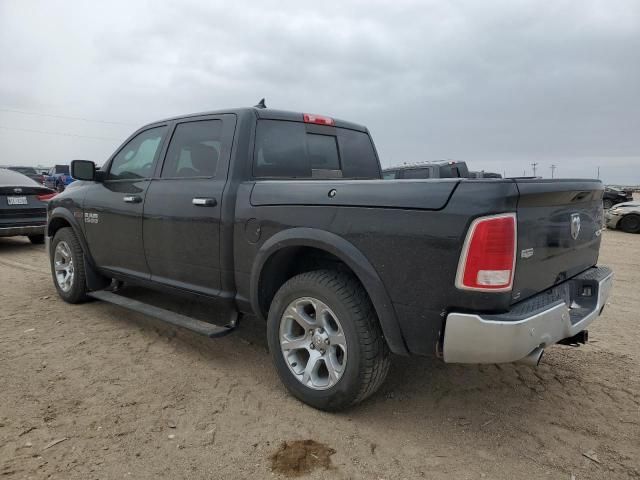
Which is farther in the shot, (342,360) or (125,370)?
(125,370)

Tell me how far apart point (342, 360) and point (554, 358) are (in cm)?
203

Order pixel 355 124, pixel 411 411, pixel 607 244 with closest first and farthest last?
pixel 411 411 < pixel 355 124 < pixel 607 244

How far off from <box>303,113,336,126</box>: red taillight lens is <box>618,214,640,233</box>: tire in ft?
47.1

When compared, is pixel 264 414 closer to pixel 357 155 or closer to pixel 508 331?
pixel 508 331

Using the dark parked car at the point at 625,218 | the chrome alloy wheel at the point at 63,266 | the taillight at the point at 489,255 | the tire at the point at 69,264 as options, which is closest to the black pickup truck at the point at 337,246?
the taillight at the point at 489,255

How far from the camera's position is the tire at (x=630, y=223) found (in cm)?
1482

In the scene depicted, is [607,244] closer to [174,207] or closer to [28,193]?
[174,207]

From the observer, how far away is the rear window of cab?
141 inches

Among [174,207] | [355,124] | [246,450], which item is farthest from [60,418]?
[355,124]

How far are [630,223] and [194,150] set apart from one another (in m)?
15.5

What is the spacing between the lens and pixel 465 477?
2.36 m

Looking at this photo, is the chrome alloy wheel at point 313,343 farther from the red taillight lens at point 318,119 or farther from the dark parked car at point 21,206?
the dark parked car at point 21,206

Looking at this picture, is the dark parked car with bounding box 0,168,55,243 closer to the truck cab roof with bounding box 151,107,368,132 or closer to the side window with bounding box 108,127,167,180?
the side window with bounding box 108,127,167,180

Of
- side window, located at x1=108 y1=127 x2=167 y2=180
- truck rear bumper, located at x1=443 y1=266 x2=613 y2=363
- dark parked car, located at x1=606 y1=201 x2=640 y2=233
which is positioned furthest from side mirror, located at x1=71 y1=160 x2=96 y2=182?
dark parked car, located at x1=606 y1=201 x2=640 y2=233
